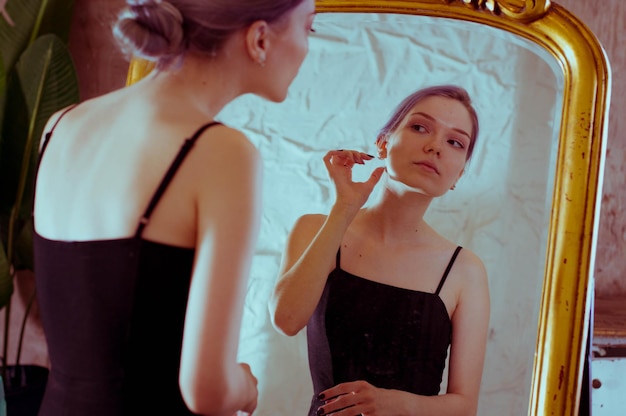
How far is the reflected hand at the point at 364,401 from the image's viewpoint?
2.26 ft

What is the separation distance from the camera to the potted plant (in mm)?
1079

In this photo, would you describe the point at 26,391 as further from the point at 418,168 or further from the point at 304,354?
the point at 418,168

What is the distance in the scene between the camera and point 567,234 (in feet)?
2.45

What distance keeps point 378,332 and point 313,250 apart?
11cm

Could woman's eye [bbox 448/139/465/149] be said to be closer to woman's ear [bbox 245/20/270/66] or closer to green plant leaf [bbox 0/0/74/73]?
woman's ear [bbox 245/20/270/66]

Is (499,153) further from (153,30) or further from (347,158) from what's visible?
(153,30)

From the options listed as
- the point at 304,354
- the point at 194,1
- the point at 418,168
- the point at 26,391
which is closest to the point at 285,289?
the point at 304,354

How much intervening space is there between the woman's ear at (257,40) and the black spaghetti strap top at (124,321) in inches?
3.1

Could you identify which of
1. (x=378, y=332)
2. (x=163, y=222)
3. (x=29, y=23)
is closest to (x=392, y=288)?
(x=378, y=332)

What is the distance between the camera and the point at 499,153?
29.6 inches

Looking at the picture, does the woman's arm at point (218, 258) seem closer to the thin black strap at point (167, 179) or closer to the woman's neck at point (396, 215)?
the thin black strap at point (167, 179)

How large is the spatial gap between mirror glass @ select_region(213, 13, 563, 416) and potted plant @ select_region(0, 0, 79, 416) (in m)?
0.50

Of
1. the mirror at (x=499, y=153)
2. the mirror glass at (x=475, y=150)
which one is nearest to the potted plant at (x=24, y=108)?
the mirror at (x=499, y=153)

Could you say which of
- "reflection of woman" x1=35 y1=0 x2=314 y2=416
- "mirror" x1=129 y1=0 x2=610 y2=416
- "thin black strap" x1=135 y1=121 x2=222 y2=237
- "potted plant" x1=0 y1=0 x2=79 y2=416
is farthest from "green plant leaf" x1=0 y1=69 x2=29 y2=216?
"thin black strap" x1=135 y1=121 x2=222 y2=237
